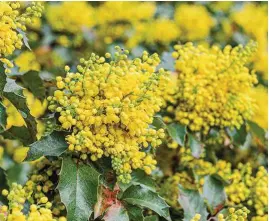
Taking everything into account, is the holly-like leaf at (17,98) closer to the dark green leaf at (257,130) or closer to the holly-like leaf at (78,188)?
the holly-like leaf at (78,188)

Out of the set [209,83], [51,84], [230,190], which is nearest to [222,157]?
[230,190]

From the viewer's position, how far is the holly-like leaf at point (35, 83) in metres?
2.66

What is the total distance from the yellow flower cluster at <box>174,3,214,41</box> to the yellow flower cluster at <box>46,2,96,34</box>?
737mm

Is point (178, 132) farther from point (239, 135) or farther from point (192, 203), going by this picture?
point (239, 135)

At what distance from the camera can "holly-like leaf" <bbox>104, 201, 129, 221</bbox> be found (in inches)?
83.9

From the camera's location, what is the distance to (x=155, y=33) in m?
4.65

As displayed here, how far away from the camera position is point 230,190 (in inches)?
111

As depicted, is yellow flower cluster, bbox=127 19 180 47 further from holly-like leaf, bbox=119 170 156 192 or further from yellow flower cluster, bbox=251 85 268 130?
holly-like leaf, bbox=119 170 156 192

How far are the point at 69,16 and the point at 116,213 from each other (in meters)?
2.62

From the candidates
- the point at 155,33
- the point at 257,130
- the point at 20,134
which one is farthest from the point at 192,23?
the point at 20,134

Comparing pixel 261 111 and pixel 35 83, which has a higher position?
pixel 35 83

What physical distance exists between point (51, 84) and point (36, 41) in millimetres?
2004

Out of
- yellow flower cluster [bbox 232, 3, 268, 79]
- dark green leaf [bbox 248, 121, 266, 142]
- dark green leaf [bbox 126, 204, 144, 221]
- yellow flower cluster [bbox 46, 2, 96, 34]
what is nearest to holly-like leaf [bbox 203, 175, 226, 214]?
dark green leaf [bbox 248, 121, 266, 142]

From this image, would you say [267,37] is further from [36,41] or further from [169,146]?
[169,146]
